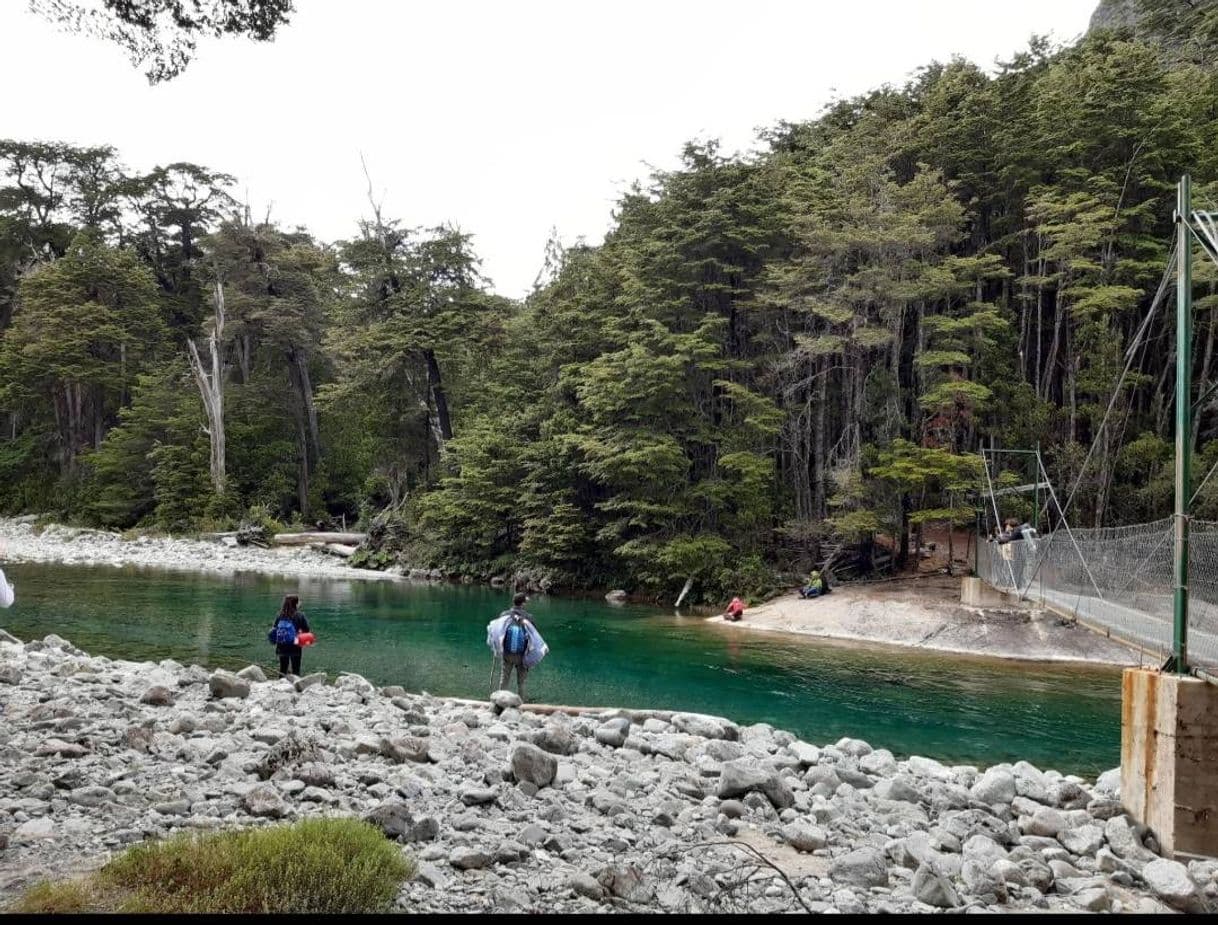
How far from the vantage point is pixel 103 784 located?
535cm

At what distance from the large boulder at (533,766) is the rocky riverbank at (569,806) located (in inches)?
0.8

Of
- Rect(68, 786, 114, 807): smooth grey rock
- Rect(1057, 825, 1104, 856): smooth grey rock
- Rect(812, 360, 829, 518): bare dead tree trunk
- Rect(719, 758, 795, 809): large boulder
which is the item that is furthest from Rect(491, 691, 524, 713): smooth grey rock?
Rect(812, 360, 829, 518): bare dead tree trunk

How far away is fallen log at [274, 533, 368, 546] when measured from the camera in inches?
1414

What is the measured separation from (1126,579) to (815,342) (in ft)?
46.1

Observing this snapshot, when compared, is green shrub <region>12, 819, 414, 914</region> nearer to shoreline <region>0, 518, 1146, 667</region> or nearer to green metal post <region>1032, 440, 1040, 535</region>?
shoreline <region>0, 518, 1146, 667</region>

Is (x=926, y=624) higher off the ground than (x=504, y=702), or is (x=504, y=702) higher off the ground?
(x=504, y=702)

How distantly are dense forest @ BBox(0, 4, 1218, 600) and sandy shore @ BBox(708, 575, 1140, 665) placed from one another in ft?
8.30

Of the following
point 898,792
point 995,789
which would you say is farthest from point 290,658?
point 995,789

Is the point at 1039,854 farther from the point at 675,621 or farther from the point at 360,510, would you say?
the point at 360,510

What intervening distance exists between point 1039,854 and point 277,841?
5.35 metres

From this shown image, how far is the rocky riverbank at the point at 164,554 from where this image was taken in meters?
30.9

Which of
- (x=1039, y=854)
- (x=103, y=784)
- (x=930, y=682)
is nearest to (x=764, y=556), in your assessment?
(x=930, y=682)

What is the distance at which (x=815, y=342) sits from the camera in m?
23.6

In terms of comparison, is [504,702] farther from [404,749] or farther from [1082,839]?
[1082,839]
